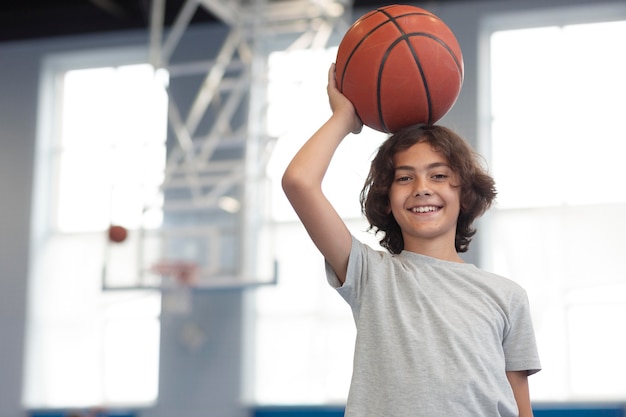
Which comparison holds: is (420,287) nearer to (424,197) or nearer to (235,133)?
(424,197)

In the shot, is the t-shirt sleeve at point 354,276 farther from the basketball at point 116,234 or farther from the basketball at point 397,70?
the basketball at point 116,234

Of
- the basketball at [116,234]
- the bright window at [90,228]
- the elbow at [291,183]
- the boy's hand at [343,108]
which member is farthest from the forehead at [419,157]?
the bright window at [90,228]

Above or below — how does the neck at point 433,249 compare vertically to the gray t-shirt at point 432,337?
above

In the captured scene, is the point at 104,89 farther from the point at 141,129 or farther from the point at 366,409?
the point at 366,409

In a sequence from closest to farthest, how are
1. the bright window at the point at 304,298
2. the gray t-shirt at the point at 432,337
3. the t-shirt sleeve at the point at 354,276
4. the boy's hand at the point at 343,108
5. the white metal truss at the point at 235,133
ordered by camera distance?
the gray t-shirt at the point at 432,337 < the t-shirt sleeve at the point at 354,276 < the boy's hand at the point at 343,108 < the white metal truss at the point at 235,133 < the bright window at the point at 304,298

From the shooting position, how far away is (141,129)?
323 inches

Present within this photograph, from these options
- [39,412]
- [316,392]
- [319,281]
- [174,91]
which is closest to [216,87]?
[174,91]

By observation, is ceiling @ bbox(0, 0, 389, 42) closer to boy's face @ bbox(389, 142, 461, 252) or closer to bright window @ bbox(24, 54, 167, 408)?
bright window @ bbox(24, 54, 167, 408)

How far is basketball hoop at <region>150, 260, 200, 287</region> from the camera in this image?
20.6 ft

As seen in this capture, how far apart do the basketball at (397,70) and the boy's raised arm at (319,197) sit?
15cm

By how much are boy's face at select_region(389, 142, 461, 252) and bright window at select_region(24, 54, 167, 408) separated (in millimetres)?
6028

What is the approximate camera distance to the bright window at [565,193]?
22.0 ft

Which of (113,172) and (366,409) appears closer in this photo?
(366,409)

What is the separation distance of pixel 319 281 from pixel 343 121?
5606mm
